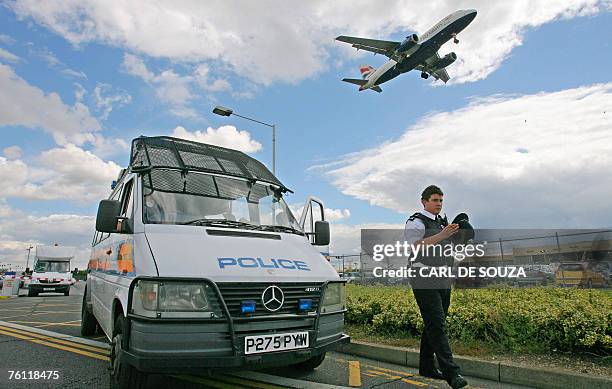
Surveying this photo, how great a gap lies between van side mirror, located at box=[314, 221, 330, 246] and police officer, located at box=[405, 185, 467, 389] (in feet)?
3.97

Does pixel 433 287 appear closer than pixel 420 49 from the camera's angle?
Yes

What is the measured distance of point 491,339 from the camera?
18.7 ft

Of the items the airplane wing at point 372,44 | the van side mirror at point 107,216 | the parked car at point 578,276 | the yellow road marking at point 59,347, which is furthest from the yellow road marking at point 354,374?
the airplane wing at point 372,44

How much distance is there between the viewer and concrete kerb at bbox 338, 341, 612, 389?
4.36 meters

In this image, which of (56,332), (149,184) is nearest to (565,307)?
(149,184)

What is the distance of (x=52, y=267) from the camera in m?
23.9

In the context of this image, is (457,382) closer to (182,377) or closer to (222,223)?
(222,223)

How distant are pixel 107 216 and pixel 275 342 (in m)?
1.92

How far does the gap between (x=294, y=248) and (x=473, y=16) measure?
29.8m

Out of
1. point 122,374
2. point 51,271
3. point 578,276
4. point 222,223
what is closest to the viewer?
point 122,374

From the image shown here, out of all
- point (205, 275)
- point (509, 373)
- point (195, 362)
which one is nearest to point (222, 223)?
point (205, 275)

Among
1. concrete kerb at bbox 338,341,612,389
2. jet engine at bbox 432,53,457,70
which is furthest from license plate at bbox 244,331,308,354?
jet engine at bbox 432,53,457,70

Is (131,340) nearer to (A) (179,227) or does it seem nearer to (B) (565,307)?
(A) (179,227)

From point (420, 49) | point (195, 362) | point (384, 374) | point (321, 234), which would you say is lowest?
point (384, 374)
